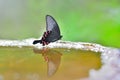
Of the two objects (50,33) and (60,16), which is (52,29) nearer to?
(50,33)

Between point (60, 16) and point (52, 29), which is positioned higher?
point (60, 16)

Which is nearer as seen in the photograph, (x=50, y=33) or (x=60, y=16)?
(x=50, y=33)

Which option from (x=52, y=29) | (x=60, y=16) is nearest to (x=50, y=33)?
(x=52, y=29)
